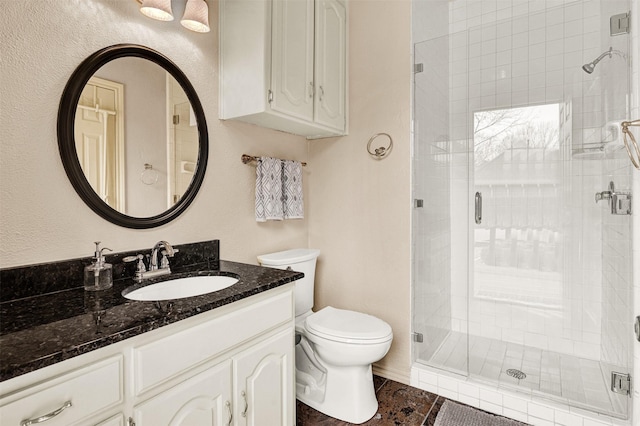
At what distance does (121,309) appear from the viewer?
3.54 ft

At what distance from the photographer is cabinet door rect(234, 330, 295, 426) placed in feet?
4.28

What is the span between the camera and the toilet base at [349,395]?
1816mm

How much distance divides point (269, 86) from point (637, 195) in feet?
5.86

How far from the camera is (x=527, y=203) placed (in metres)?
2.32

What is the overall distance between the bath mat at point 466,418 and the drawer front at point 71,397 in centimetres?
158

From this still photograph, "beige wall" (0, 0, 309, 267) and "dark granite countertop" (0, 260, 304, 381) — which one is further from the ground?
"beige wall" (0, 0, 309, 267)

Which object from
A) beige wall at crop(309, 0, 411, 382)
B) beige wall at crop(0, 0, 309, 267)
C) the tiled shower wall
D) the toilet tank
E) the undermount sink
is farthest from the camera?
beige wall at crop(309, 0, 411, 382)

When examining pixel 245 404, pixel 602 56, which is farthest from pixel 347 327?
pixel 602 56

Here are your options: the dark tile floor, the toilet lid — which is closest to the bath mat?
the dark tile floor

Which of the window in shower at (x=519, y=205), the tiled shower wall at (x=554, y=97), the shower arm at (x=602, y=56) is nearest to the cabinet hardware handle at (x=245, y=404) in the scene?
the tiled shower wall at (x=554, y=97)

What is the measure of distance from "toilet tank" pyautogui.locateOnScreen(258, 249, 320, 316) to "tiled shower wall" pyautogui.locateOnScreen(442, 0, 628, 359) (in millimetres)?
1172

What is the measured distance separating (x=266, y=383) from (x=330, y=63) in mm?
1869

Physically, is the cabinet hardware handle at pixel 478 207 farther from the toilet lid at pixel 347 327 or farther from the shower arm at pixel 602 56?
the toilet lid at pixel 347 327

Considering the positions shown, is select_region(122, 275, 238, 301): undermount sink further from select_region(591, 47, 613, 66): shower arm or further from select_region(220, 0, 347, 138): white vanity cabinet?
select_region(591, 47, 613, 66): shower arm
